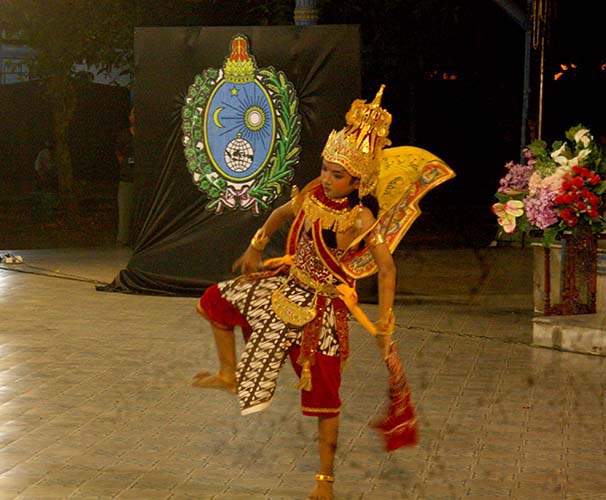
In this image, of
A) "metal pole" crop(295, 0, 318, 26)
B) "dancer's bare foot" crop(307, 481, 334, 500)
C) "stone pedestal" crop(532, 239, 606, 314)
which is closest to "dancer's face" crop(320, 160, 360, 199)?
"dancer's bare foot" crop(307, 481, 334, 500)

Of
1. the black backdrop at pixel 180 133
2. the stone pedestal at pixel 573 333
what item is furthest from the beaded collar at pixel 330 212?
the black backdrop at pixel 180 133

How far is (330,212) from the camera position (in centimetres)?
629

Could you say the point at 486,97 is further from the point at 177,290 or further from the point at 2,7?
the point at 177,290

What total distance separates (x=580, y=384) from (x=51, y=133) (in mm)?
26595

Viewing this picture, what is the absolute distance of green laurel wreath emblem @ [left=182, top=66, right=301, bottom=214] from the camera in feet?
41.6

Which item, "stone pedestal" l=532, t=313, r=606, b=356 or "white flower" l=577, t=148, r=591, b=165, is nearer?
"stone pedestal" l=532, t=313, r=606, b=356

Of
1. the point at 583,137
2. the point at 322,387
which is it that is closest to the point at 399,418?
the point at 322,387

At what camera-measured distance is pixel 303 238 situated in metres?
6.41

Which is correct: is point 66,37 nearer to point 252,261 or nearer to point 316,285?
point 252,261

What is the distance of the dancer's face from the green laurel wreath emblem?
645cm

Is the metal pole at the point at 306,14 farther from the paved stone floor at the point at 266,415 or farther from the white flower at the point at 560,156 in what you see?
the white flower at the point at 560,156

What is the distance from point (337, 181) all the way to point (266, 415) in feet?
7.97

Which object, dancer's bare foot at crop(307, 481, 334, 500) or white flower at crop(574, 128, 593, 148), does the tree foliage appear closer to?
white flower at crop(574, 128, 593, 148)

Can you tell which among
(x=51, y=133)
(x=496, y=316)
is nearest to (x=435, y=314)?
(x=496, y=316)
